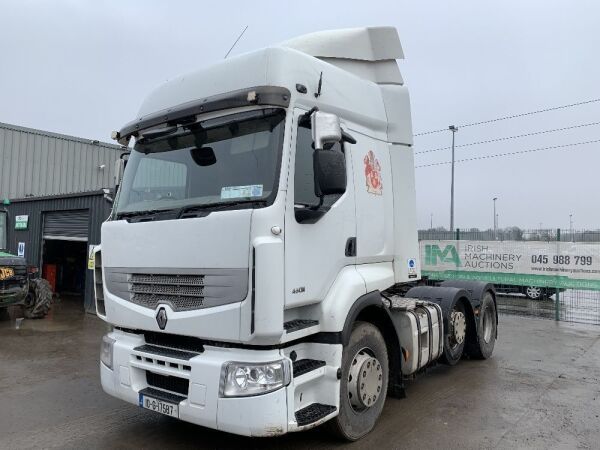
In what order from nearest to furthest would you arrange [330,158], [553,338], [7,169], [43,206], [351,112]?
[330,158]
[351,112]
[553,338]
[43,206]
[7,169]

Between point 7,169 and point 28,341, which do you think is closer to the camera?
point 28,341

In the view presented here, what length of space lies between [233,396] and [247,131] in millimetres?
2081

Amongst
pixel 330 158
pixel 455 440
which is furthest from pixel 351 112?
pixel 455 440

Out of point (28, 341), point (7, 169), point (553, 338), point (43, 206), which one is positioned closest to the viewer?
point (28, 341)

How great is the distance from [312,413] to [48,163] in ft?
72.2

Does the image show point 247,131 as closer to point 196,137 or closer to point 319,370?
point 196,137

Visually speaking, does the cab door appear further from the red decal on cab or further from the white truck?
the red decal on cab

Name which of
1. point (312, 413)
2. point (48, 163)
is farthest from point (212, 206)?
point (48, 163)

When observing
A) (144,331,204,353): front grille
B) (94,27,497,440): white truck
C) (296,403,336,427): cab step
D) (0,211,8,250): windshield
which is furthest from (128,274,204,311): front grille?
(0,211,8,250): windshield

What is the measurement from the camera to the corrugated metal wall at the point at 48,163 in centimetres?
2070

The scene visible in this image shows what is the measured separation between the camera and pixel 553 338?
Answer: 997cm

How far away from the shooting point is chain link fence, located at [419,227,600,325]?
465 inches

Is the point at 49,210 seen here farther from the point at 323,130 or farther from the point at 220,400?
the point at 323,130

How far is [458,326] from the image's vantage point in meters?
7.11
